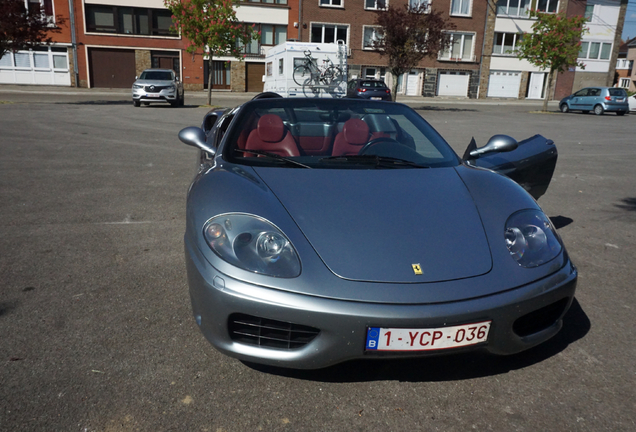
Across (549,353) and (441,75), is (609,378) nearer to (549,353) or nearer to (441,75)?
(549,353)

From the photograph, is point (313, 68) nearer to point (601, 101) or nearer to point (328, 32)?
point (601, 101)

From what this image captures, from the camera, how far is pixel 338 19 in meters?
39.3

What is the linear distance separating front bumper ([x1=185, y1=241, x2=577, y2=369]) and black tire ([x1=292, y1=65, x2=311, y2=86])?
775 inches

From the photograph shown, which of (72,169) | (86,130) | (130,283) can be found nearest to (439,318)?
(130,283)

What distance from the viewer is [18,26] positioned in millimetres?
19219

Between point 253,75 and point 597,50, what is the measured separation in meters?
30.5

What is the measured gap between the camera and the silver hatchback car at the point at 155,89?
20.0 meters

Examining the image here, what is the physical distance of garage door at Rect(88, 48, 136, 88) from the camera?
1431 inches

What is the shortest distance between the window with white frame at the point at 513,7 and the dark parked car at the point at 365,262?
44.7 metres

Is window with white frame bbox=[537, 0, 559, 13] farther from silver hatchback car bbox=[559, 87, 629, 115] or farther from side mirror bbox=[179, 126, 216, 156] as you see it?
side mirror bbox=[179, 126, 216, 156]

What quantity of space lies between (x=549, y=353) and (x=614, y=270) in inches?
65.0

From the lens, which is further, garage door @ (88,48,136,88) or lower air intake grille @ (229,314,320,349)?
garage door @ (88,48,136,88)

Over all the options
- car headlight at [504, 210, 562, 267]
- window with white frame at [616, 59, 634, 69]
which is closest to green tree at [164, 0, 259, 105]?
car headlight at [504, 210, 562, 267]

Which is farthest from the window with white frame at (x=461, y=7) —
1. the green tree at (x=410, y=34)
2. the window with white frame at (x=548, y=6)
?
the green tree at (x=410, y=34)
